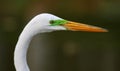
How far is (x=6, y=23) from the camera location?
3.62 metres

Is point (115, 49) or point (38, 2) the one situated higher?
point (38, 2)

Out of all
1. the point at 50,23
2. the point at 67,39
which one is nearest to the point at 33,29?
the point at 50,23

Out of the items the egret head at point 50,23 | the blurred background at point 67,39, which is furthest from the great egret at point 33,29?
the blurred background at point 67,39

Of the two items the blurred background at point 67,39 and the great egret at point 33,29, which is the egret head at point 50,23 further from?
the blurred background at point 67,39

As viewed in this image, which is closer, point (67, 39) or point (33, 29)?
point (33, 29)

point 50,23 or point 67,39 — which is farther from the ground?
point 50,23

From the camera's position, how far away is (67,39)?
3637 millimetres

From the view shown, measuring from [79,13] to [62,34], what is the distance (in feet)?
0.68

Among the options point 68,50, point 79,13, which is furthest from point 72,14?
point 68,50

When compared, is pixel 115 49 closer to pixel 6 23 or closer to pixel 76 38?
pixel 76 38

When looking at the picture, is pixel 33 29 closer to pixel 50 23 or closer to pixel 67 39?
pixel 50 23

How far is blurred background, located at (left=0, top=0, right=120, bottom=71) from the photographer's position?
3541 millimetres

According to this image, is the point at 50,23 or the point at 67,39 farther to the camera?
the point at 67,39

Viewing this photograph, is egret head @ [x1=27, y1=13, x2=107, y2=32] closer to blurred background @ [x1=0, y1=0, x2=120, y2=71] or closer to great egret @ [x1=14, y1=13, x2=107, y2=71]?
great egret @ [x1=14, y1=13, x2=107, y2=71]
